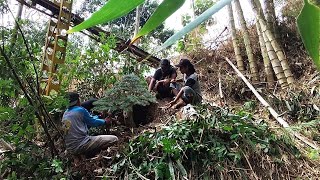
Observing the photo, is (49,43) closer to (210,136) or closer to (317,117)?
(210,136)

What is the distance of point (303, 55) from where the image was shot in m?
4.79

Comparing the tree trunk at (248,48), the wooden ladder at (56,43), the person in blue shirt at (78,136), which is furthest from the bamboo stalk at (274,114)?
the wooden ladder at (56,43)

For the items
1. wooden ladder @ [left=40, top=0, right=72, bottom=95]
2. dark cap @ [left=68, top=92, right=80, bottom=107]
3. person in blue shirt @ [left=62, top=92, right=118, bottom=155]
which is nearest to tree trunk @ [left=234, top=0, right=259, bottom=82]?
wooden ladder @ [left=40, top=0, right=72, bottom=95]

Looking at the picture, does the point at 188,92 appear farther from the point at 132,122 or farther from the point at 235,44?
the point at 235,44

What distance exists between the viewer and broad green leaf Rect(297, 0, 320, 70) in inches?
10.6

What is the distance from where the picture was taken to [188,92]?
3.59m

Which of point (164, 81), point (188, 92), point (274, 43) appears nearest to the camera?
point (188, 92)

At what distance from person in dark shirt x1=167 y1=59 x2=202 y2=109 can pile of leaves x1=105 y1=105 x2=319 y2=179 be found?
766 millimetres

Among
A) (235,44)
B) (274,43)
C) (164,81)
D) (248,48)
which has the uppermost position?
(235,44)

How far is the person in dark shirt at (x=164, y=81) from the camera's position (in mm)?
4152

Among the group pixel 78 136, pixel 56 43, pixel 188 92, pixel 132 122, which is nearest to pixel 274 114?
pixel 188 92

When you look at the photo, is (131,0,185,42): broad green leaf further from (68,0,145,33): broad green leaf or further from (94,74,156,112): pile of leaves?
(94,74,156,112): pile of leaves

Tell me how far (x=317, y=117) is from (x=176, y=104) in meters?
1.46

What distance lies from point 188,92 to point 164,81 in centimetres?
61
